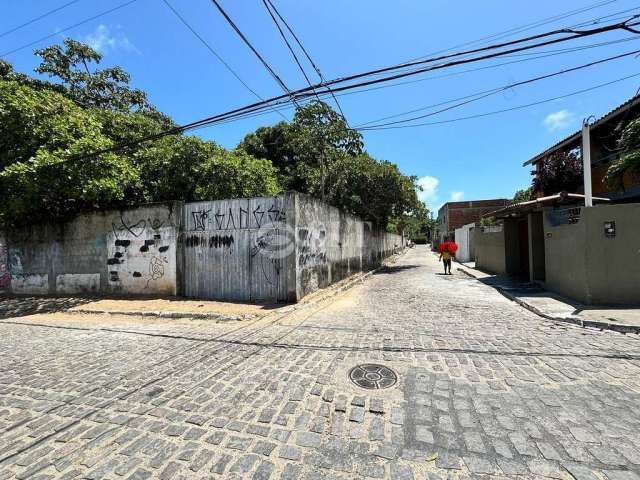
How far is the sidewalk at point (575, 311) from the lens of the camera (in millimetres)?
5727

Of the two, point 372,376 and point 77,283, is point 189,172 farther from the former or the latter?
point 372,376

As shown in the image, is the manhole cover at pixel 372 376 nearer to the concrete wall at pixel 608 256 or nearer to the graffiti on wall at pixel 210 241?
the graffiti on wall at pixel 210 241

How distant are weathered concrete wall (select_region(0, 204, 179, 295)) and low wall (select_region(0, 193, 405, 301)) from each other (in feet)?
0.10

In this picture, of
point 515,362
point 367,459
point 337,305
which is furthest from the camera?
point 337,305

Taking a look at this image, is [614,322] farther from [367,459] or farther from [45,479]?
[45,479]

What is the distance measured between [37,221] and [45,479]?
1233 centimetres

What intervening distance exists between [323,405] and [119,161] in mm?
10727

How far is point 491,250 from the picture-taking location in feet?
50.6

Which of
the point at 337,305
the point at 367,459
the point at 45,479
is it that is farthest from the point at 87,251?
the point at 367,459

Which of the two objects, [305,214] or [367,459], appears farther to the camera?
[305,214]

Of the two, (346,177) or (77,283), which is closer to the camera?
(77,283)

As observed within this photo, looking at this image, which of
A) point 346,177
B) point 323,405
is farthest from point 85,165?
point 346,177

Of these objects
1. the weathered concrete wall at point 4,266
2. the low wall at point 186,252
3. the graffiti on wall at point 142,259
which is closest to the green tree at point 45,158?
the low wall at point 186,252

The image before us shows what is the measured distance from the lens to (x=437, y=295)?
32.0 feet
